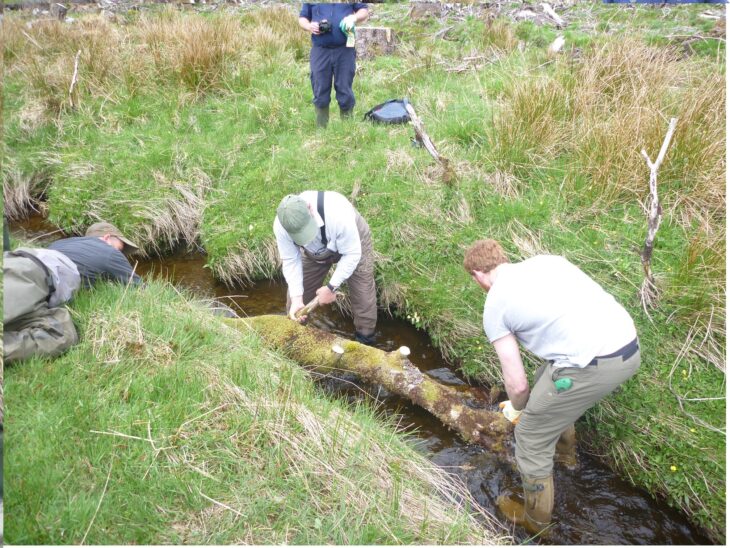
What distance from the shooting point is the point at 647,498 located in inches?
141

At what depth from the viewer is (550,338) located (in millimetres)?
3057

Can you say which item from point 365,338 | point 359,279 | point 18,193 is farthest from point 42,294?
point 18,193

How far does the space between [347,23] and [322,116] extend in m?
1.23

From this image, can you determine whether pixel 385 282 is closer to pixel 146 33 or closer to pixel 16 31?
pixel 146 33

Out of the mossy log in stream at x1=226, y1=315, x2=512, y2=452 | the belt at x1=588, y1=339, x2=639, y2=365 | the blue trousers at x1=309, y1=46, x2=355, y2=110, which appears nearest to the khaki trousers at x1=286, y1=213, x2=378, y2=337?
the mossy log in stream at x1=226, y1=315, x2=512, y2=452

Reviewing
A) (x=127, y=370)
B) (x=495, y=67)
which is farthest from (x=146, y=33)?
(x=127, y=370)

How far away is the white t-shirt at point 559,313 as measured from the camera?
2979 millimetres

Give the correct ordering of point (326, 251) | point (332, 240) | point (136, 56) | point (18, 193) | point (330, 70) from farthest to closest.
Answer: point (136, 56) → point (18, 193) → point (330, 70) → point (326, 251) → point (332, 240)

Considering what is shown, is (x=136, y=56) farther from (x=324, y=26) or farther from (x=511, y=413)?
(x=511, y=413)

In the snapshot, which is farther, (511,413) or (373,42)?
(373,42)

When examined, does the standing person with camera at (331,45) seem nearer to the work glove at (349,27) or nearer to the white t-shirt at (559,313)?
the work glove at (349,27)

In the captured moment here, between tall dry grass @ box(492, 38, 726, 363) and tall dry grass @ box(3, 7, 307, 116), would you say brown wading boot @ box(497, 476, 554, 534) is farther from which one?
tall dry grass @ box(3, 7, 307, 116)

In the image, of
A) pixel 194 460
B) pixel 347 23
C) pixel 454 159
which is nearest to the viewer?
pixel 194 460

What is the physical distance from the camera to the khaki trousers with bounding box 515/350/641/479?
3039 mm
